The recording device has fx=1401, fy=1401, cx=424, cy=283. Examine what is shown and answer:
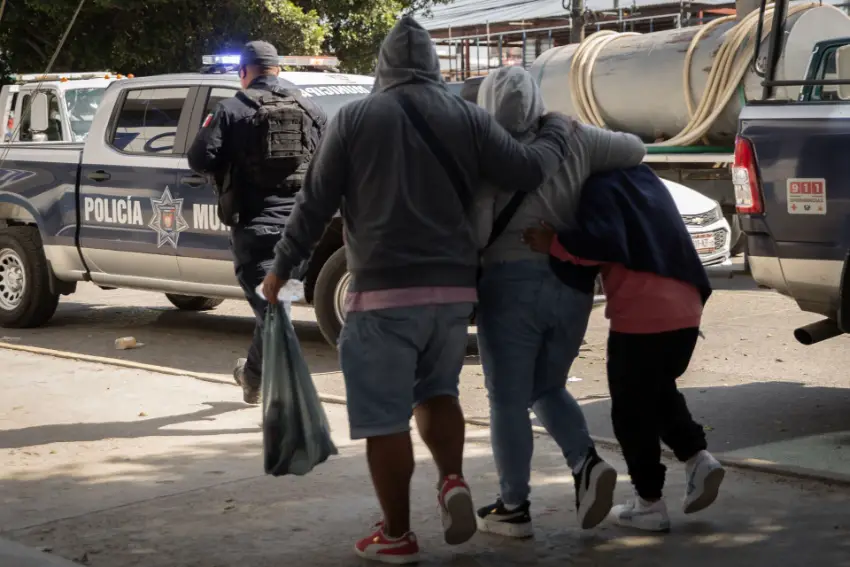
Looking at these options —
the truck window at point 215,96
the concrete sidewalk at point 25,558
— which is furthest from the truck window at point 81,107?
the concrete sidewalk at point 25,558

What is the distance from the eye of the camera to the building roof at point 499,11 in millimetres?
28453

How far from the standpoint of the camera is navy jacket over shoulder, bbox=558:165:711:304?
4.68 meters

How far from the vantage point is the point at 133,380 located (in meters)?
8.59

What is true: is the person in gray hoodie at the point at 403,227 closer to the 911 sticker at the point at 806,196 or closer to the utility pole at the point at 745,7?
the 911 sticker at the point at 806,196

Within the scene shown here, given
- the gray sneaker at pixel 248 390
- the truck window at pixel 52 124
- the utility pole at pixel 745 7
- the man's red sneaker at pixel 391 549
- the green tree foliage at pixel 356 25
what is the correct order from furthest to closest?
the green tree foliage at pixel 356 25 → the utility pole at pixel 745 7 → the truck window at pixel 52 124 → the gray sneaker at pixel 248 390 → the man's red sneaker at pixel 391 549

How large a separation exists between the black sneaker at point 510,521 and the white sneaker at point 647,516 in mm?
358

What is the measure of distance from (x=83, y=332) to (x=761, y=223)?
6.05 meters

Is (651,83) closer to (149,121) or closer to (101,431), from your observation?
(149,121)

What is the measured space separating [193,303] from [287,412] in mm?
7057

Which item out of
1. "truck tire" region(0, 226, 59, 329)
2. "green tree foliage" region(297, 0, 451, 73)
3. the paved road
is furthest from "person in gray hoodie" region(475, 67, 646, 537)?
"green tree foliage" region(297, 0, 451, 73)

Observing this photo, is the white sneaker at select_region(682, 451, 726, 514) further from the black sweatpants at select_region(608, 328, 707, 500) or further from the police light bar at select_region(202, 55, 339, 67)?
the police light bar at select_region(202, 55, 339, 67)

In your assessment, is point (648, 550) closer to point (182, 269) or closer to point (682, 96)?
→ point (182, 269)

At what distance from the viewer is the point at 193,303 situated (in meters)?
11.9

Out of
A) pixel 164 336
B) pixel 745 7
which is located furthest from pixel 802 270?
pixel 745 7
